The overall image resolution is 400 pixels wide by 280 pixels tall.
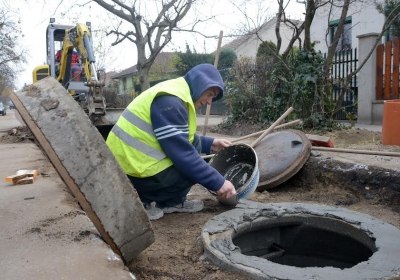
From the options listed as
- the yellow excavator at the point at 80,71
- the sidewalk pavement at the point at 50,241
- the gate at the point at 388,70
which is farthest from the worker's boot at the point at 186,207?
the gate at the point at 388,70

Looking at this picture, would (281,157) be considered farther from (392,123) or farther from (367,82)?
(367,82)

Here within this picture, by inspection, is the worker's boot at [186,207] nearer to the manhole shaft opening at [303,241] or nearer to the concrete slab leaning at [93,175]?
the manhole shaft opening at [303,241]

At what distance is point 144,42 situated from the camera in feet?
50.9

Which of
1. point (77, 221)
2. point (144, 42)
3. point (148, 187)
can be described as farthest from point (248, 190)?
point (144, 42)

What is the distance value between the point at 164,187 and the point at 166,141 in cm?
44

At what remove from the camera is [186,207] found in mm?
3189

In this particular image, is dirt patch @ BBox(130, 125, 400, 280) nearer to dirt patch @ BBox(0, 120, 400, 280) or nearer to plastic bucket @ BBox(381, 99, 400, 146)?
dirt patch @ BBox(0, 120, 400, 280)

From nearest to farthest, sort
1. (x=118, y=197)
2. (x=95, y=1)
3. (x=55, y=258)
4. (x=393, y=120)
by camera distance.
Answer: (x=55, y=258)
(x=118, y=197)
(x=393, y=120)
(x=95, y=1)

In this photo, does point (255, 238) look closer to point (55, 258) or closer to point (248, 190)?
point (248, 190)

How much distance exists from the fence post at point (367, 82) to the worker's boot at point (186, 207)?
7.64 meters

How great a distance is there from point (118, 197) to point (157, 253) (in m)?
0.62

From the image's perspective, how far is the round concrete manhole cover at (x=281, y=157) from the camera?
3952mm

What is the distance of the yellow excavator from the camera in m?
7.70

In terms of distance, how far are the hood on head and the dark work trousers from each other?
1.94 ft
